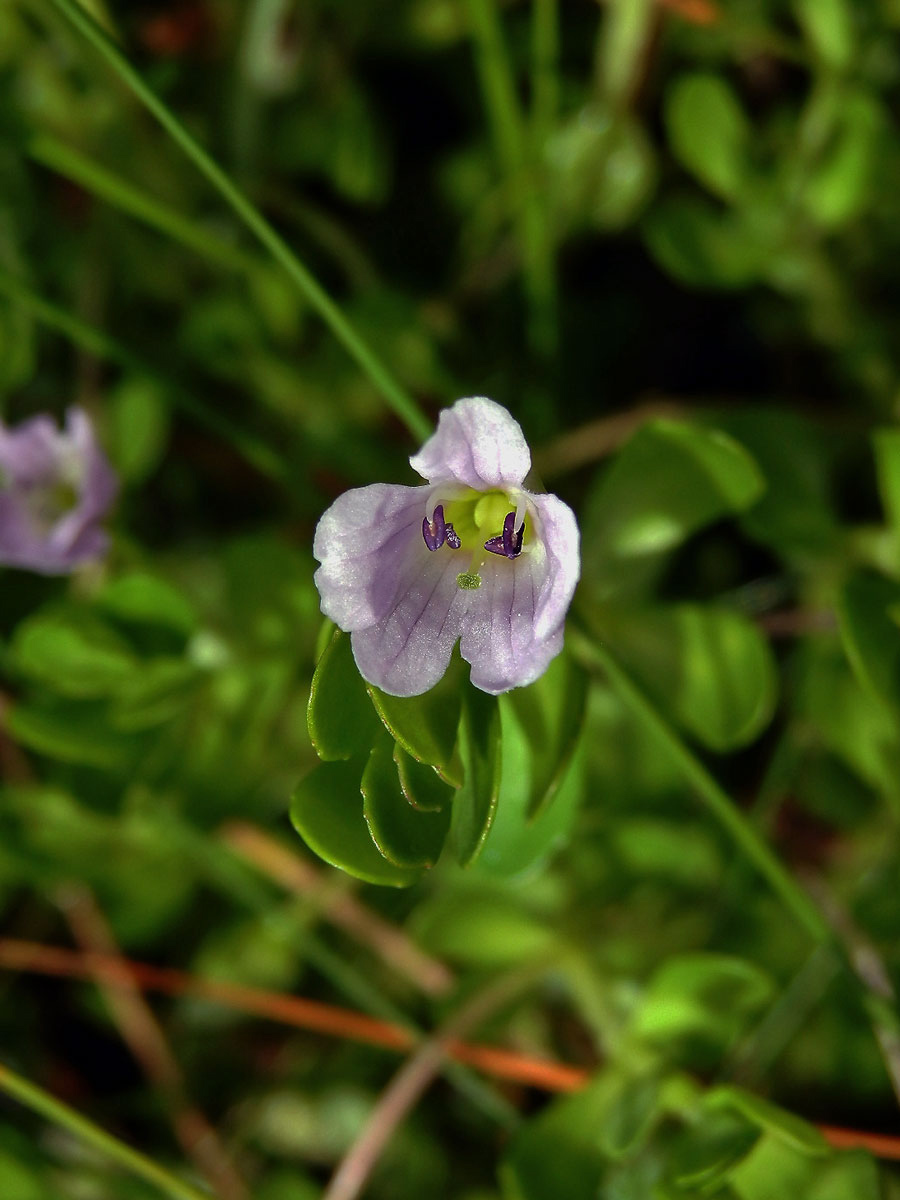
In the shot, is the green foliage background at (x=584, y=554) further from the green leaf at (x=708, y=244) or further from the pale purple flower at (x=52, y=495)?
the pale purple flower at (x=52, y=495)

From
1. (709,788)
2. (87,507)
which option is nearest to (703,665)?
(709,788)

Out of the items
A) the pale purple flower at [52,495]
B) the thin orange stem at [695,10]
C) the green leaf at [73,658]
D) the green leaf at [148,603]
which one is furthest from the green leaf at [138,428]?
the thin orange stem at [695,10]

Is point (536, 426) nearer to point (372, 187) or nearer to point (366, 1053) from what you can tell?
point (372, 187)

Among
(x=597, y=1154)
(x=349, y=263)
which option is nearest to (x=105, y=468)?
(x=349, y=263)

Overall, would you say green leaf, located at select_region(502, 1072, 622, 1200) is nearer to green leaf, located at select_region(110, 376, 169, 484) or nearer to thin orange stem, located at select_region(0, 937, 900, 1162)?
thin orange stem, located at select_region(0, 937, 900, 1162)

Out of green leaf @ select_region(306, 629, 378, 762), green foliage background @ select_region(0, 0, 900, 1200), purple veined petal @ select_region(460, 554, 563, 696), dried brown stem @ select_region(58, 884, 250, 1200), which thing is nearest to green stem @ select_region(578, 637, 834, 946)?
green foliage background @ select_region(0, 0, 900, 1200)

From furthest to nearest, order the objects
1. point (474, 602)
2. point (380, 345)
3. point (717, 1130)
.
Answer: point (380, 345), point (717, 1130), point (474, 602)

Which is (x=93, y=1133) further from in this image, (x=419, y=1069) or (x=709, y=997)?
(x=709, y=997)
